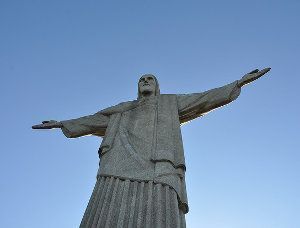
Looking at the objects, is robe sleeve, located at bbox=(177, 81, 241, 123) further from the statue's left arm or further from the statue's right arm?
the statue's right arm

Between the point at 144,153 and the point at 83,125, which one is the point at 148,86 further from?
the point at 144,153

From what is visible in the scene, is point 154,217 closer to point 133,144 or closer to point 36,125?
point 133,144

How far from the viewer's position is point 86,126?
1173cm

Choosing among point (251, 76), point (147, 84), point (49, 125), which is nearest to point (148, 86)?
point (147, 84)

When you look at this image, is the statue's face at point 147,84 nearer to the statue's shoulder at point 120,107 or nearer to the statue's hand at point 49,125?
the statue's shoulder at point 120,107

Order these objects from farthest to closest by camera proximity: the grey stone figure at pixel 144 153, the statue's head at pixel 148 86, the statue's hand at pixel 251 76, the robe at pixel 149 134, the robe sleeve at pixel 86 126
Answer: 1. the statue's head at pixel 148 86
2. the robe sleeve at pixel 86 126
3. the statue's hand at pixel 251 76
4. the robe at pixel 149 134
5. the grey stone figure at pixel 144 153

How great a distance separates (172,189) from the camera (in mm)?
8500

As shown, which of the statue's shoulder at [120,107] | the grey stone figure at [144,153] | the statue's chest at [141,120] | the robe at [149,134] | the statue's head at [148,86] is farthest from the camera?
the statue's head at [148,86]

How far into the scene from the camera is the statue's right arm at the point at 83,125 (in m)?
11.6

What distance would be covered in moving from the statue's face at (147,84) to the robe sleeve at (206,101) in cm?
78

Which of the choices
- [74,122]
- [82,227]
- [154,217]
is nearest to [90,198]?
[82,227]

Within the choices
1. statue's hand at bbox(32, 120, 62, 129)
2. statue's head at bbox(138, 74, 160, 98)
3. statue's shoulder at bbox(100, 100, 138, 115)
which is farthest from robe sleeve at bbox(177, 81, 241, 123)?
statue's hand at bbox(32, 120, 62, 129)

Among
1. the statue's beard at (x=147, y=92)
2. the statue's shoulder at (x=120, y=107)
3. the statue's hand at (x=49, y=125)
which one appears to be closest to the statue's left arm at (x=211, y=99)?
the statue's beard at (x=147, y=92)

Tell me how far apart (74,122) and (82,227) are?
4.37m
